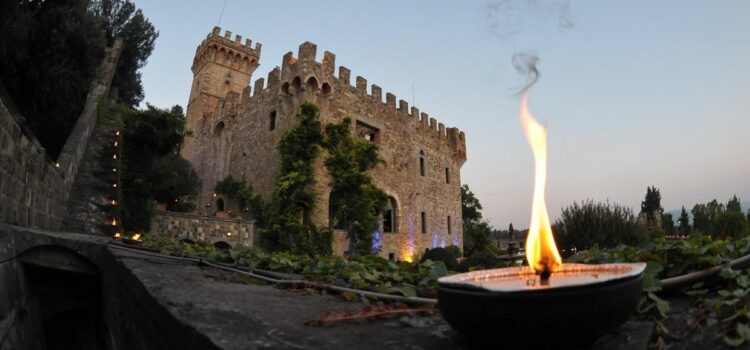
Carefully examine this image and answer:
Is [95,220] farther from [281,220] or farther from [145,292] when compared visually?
[145,292]

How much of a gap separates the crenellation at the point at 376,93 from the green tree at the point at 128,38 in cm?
996

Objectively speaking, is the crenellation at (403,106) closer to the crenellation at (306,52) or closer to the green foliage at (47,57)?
the crenellation at (306,52)

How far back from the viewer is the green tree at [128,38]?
16219mm

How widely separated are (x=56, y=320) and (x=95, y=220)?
510cm

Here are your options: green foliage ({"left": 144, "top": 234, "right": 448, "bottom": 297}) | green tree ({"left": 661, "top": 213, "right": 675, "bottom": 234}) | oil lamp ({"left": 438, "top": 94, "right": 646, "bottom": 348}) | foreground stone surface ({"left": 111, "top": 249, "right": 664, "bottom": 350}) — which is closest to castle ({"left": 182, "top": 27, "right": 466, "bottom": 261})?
green foliage ({"left": 144, "top": 234, "right": 448, "bottom": 297})

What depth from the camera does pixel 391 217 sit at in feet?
62.6

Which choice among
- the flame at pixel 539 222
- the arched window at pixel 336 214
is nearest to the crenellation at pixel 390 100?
the arched window at pixel 336 214

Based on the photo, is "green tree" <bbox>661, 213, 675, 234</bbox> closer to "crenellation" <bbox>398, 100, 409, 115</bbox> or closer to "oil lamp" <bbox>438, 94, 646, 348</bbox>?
"crenellation" <bbox>398, 100, 409, 115</bbox>

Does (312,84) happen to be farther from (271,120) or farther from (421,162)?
(421,162)

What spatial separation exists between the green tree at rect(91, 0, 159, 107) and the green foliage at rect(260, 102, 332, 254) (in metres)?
7.40

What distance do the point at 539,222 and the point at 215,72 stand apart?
29011 millimetres

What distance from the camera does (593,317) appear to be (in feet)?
3.14

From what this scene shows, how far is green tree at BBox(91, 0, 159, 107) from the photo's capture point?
639 inches

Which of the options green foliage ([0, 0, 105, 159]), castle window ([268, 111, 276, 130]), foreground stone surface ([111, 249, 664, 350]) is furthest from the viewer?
castle window ([268, 111, 276, 130])
